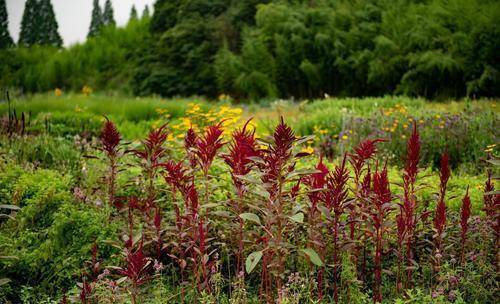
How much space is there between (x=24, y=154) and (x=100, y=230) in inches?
88.9

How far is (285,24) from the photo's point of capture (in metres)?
20.5

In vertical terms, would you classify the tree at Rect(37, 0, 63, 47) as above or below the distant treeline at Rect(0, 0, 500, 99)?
above

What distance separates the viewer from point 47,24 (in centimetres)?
4178

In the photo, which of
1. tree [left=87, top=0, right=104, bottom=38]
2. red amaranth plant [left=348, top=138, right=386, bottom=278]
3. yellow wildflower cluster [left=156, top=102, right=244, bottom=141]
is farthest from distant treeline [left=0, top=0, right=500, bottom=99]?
tree [left=87, top=0, right=104, bottom=38]

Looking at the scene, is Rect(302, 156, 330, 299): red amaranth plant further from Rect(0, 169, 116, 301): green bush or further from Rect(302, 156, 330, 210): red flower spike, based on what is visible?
Rect(0, 169, 116, 301): green bush

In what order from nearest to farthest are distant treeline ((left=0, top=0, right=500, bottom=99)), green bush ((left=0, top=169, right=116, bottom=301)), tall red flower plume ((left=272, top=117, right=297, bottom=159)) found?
tall red flower plume ((left=272, top=117, right=297, bottom=159)), green bush ((left=0, top=169, right=116, bottom=301)), distant treeline ((left=0, top=0, right=500, bottom=99))

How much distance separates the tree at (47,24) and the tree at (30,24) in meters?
0.35

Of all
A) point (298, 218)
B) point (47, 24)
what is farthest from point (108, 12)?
point (298, 218)

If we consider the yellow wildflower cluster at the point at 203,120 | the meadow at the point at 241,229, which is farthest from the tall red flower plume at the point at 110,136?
the yellow wildflower cluster at the point at 203,120

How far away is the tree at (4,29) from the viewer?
2929 centimetres

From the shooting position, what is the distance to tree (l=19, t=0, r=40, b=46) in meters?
39.7

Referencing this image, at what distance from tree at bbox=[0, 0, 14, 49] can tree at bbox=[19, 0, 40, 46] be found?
7963 mm

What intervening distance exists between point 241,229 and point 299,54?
1901 centimetres

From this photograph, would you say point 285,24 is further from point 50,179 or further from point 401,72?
point 50,179
